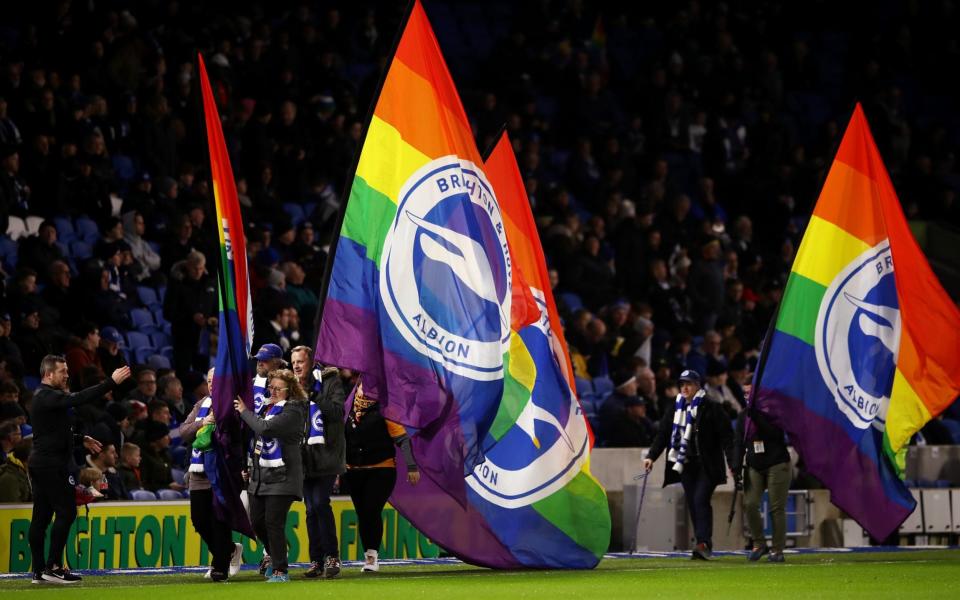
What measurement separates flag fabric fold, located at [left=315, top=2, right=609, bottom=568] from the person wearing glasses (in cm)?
71

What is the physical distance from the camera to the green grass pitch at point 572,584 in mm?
12070

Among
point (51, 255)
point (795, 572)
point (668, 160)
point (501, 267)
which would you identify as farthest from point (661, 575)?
point (668, 160)

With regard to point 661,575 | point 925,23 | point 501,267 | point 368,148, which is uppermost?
point 925,23

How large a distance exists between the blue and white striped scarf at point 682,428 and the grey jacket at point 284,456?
5142mm

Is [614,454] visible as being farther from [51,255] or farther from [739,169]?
[739,169]

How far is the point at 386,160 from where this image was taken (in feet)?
43.4

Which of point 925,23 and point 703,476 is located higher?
point 925,23

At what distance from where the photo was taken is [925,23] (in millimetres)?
32406

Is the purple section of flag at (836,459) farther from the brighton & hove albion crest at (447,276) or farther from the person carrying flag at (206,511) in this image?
the person carrying flag at (206,511)

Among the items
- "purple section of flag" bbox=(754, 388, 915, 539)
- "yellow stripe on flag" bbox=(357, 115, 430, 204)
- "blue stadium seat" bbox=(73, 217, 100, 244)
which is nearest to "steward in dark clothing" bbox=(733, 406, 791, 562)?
"purple section of flag" bbox=(754, 388, 915, 539)

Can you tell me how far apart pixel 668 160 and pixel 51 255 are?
12723 mm

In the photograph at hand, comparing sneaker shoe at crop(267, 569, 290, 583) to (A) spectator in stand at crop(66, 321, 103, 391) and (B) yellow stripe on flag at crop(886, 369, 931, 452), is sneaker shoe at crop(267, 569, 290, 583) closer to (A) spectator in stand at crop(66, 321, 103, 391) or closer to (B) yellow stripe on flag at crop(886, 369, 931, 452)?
(A) spectator in stand at crop(66, 321, 103, 391)

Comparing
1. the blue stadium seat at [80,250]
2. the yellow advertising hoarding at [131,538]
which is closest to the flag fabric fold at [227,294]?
the yellow advertising hoarding at [131,538]

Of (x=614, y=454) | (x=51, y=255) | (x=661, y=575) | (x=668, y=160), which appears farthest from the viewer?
(x=668, y=160)
